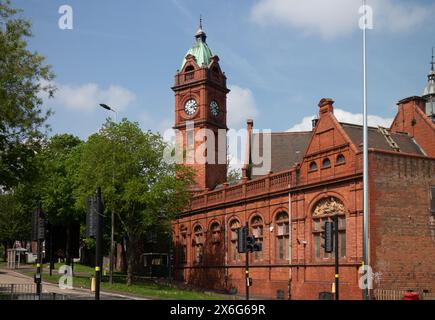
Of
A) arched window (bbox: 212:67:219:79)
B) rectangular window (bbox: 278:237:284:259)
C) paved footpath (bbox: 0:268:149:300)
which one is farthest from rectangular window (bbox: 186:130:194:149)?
rectangular window (bbox: 278:237:284:259)

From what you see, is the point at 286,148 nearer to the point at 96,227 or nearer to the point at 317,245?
the point at 317,245

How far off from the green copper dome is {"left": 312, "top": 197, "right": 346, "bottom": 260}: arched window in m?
33.1

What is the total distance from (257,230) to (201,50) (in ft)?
97.2

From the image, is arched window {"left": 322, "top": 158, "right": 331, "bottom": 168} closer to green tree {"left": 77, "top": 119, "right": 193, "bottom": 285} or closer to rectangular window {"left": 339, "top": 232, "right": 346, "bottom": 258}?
rectangular window {"left": 339, "top": 232, "right": 346, "bottom": 258}

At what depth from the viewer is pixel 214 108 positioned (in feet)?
219

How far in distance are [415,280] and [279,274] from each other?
10480mm

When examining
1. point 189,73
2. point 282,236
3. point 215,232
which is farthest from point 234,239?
point 189,73

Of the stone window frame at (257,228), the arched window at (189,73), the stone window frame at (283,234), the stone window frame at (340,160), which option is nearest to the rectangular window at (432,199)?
the stone window frame at (340,160)

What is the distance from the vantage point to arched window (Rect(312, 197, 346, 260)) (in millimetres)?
36250

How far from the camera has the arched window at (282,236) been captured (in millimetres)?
41938

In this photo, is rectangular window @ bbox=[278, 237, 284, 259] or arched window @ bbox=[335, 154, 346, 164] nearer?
arched window @ bbox=[335, 154, 346, 164]

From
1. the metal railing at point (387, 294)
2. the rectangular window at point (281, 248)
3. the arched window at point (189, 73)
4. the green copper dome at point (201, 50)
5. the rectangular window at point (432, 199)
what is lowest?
the metal railing at point (387, 294)

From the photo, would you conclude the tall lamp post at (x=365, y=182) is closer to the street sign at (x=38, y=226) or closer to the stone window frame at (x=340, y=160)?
the stone window frame at (x=340, y=160)

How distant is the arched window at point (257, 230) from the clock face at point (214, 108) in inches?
897
